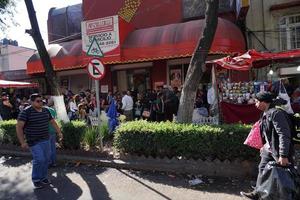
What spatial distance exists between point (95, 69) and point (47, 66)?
10.2ft

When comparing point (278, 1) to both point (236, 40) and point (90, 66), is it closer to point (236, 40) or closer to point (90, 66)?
point (236, 40)

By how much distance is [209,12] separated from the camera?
9055 mm

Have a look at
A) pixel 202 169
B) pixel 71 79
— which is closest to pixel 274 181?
pixel 202 169

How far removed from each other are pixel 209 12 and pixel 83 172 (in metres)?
4.56

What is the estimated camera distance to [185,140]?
306 inches

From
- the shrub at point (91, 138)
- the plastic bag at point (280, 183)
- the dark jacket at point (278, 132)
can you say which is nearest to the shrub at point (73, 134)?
the shrub at point (91, 138)

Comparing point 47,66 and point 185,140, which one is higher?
point 47,66

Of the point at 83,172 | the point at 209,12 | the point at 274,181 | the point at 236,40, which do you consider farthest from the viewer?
the point at 236,40

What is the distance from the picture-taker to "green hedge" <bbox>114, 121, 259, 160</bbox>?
738 centimetres

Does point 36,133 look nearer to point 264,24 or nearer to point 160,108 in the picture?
point 160,108

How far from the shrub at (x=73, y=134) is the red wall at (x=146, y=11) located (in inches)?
359

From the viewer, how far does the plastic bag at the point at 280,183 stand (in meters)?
4.98

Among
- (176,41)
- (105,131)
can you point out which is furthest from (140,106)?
(105,131)

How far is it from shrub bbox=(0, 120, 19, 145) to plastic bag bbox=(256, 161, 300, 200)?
25.1ft
